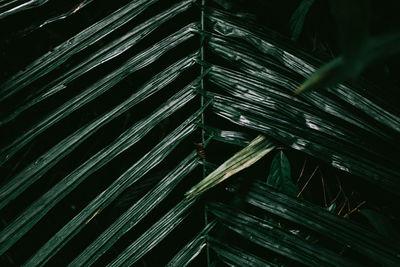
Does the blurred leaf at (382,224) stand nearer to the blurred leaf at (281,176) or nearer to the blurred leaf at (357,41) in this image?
the blurred leaf at (281,176)

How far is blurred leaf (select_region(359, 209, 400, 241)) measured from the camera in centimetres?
65

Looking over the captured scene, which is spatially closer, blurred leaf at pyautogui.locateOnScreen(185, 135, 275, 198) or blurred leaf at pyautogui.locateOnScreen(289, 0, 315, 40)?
blurred leaf at pyautogui.locateOnScreen(185, 135, 275, 198)

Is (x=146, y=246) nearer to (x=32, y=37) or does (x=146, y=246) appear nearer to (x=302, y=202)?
(x=302, y=202)

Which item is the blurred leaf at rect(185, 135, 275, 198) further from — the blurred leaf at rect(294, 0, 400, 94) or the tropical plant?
the blurred leaf at rect(294, 0, 400, 94)

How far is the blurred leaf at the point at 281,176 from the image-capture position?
0.66 meters

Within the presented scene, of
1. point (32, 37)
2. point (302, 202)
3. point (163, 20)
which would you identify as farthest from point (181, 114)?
point (32, 37)

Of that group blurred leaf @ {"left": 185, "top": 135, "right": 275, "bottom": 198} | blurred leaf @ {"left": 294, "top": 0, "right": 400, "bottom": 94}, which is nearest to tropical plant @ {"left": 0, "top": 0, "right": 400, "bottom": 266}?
blurred leaf @ {"left": 185, "top": 135, "right": 275, "bottom": 198}

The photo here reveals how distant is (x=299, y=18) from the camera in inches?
28.2

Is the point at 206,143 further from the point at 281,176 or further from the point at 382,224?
the point at 382,224

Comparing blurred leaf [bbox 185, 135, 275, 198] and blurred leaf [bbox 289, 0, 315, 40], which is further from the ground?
blurred leaf [bbox 289, 0, 315, 40]

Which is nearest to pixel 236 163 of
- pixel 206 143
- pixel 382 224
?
pixel 206 143

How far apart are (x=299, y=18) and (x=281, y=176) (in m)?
0.34

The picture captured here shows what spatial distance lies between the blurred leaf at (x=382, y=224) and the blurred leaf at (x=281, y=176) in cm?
16

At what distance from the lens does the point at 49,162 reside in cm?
66
